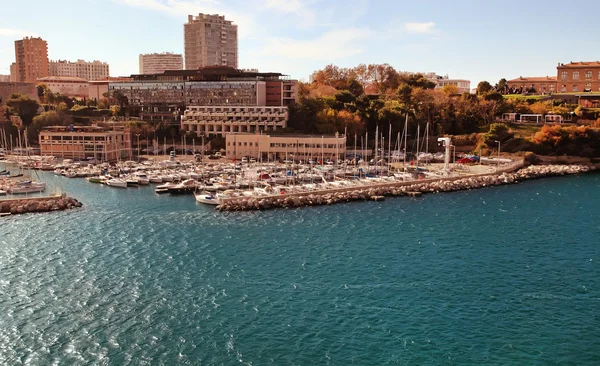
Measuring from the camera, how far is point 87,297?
1728cm

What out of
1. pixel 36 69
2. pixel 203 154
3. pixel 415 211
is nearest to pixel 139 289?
pixel 415 211

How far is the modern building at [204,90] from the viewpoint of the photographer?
5362cm

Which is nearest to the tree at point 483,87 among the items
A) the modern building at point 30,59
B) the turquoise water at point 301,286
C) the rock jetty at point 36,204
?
the turquoise water at point 301,286

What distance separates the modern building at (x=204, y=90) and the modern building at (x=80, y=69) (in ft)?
205

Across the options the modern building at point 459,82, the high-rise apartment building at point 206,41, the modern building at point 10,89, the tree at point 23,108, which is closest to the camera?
the tree at point 23,108

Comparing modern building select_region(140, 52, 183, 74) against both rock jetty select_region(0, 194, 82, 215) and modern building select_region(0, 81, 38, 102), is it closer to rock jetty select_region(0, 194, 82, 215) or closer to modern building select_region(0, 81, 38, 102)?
modern building select_region(0, 81, 38, 102)

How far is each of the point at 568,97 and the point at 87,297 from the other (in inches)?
2240

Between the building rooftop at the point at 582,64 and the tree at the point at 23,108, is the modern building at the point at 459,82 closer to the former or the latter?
the building rooftop at the point at 582,64

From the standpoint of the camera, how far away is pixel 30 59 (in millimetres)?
100812

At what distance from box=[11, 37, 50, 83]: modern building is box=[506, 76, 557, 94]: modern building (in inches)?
3033


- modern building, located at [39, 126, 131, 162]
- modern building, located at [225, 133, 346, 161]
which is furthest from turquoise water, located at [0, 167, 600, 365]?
modern building, located at [39, 126, 131, 162]

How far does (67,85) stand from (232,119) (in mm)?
47803

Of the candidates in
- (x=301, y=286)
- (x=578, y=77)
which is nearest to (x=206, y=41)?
(x=578, y=77)

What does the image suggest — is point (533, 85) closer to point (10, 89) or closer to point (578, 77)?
point (578, 77)
